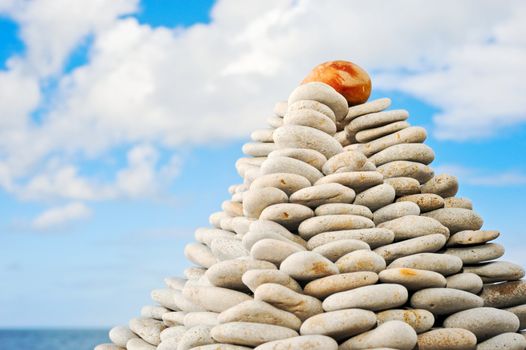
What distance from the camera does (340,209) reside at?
6.14 m

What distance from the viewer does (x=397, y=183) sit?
6711 mm

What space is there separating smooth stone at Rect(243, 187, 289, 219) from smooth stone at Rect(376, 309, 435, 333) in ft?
4.14

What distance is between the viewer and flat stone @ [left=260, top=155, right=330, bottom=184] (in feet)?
21.0

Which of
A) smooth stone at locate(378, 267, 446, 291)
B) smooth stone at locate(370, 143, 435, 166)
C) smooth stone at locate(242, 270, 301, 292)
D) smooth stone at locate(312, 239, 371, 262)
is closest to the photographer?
smooth stone at locate(242, 270, 301, 292)

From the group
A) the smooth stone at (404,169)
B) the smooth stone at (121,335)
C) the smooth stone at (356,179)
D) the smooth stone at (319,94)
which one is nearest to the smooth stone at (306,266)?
the smooth stone at (356,179)

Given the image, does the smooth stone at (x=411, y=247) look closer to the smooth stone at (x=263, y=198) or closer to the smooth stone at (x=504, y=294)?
the smooth stone at (x=504, y=294)

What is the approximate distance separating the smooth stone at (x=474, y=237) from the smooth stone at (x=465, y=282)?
36 cm

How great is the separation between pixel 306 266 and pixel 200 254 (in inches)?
72.2

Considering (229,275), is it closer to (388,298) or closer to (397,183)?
(388,298)

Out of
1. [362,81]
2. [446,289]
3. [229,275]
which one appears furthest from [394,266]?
[362,81]

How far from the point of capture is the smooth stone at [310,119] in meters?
6.83

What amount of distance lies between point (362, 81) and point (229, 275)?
2863 millimetres

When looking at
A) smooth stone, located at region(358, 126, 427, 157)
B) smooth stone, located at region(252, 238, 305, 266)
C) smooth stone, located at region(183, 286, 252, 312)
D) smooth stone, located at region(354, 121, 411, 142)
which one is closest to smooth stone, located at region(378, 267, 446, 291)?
smooth stone, located at region(252, 238, 305, 266)

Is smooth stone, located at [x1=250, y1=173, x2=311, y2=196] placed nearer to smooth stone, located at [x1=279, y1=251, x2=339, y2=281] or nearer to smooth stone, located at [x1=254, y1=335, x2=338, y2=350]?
smooth stone, located at [x1=279, y1=251, x2=339, y2=281]
